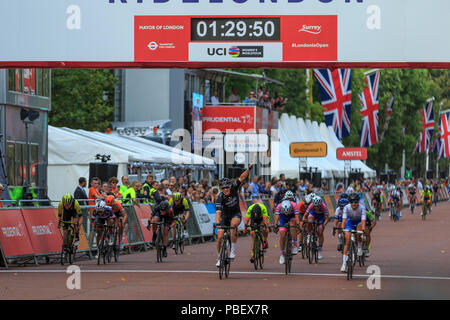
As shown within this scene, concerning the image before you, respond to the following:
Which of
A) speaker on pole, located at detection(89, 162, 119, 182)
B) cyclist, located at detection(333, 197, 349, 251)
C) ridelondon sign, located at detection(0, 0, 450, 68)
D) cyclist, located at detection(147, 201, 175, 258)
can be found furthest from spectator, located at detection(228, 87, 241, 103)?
→ ridelondon sign, located at detection(0, 0, 450, 68)

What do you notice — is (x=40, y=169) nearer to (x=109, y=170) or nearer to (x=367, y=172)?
(x=109, y=170)

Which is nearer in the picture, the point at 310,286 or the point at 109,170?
the point at 310,286

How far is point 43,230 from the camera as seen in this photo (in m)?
22.7

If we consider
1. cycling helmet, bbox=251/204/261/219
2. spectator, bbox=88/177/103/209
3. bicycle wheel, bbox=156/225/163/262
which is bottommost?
bicycle wheel, bbox=156/225/163/262

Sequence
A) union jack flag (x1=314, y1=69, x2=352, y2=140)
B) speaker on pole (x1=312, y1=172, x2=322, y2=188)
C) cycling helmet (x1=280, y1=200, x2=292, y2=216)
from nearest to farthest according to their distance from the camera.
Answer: cycling helmet (x1=280, y1=200, x2=292, y2=216) → union jack flag (x1=314, y1=69, x2=352, y2=140) → speaker on pole (x1=312, y1=172, x2=322, y2=188)

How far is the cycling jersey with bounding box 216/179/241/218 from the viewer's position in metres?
20.3

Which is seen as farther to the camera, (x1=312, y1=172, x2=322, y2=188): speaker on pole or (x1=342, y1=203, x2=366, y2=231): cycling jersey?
(x1=312, y1=172, x2=322, y2=188): speaker on pole

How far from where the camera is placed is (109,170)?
91.9 feet

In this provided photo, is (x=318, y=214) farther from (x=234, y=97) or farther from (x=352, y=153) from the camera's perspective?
(x=234, y=97)

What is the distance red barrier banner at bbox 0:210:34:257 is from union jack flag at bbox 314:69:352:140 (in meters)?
24.0

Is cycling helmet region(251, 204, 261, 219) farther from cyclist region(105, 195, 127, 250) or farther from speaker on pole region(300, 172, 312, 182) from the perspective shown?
speaker on pole region(300, 172, 312, 182)

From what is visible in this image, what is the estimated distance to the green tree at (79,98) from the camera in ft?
169
